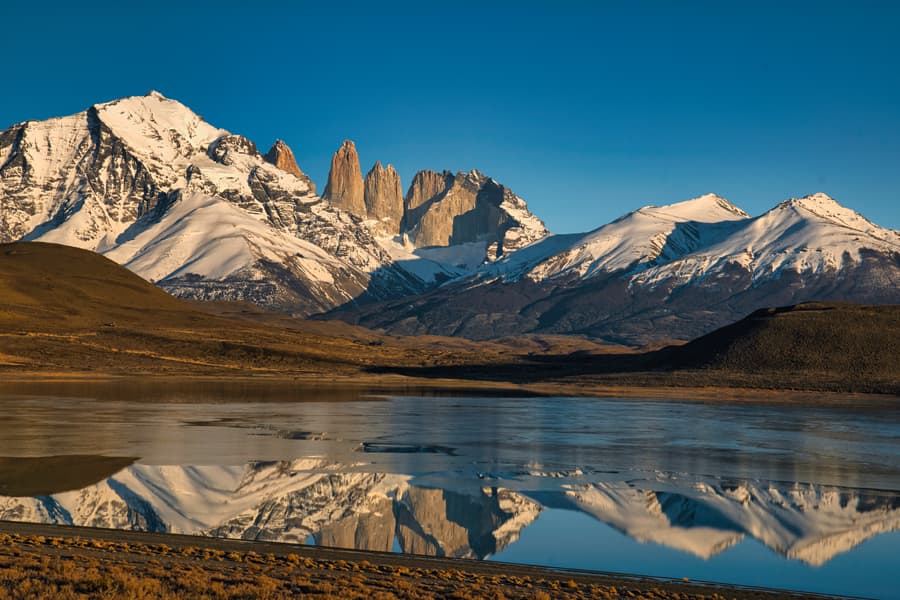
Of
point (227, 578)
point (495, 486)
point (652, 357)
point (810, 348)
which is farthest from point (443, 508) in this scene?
point (652, 357)

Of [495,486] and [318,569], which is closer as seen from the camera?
[318,569]

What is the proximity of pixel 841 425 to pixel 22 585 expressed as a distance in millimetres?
84172

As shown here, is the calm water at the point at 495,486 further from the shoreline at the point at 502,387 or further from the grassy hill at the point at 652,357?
the grassy hill at the point at 652,357

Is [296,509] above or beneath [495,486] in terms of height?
beneath

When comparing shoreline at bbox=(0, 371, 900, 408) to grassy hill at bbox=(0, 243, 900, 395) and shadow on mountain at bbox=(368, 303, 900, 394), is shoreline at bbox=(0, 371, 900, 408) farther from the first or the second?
shadow on mountain at bbox=(368, 303, 900, 394)

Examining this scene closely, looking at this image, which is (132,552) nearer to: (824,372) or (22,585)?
(22,585)

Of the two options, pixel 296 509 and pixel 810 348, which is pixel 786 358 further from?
pixel 296 509

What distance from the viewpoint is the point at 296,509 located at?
137 ft

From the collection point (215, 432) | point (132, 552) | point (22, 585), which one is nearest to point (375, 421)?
point (215, 432)

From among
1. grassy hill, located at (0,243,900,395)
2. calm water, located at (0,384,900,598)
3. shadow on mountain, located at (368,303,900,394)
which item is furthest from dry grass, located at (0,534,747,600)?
shadow on mountain, located at (368,303,900,394)

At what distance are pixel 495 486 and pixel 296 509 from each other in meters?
12.2

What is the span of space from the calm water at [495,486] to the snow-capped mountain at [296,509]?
5.9 inches

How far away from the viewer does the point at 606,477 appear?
178 feet

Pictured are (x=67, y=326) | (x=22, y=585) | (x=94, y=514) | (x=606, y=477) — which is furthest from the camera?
(x=67, y=326)
